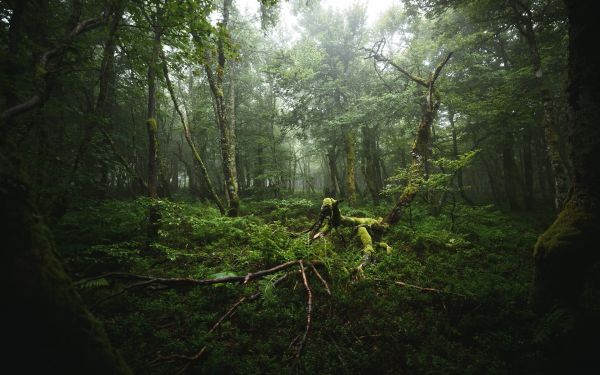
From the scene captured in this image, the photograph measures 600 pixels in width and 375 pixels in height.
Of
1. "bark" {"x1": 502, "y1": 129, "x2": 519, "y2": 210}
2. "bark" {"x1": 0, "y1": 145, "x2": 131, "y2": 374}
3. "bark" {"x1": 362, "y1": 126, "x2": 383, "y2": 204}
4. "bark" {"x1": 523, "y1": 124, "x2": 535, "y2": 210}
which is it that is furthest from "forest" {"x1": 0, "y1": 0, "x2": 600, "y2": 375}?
"bark" {"x1": 523, "y1": 124, "x2": 535, "y2": 210}

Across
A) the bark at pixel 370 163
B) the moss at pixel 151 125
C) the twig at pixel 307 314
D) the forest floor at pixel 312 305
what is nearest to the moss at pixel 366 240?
the forest floor at pixel 312 305

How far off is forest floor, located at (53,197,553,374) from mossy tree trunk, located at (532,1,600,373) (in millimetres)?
430

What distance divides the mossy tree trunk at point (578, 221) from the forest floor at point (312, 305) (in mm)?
430

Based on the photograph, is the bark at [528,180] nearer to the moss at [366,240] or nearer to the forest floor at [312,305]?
the forest floor at [312,305]

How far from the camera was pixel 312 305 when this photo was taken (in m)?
4.70

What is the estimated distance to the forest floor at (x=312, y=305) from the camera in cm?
390

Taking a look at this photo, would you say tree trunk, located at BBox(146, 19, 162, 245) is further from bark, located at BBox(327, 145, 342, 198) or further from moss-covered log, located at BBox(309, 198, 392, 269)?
bark, located at BBox(327, 145, 342, 198)

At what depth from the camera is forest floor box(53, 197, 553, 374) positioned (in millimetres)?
3898

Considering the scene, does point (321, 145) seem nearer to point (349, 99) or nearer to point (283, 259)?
point (349, 99)

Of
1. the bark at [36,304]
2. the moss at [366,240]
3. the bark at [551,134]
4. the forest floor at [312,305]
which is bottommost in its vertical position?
the forest floor at [312,305]

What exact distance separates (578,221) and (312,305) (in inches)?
169

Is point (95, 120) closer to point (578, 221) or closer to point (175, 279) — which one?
point (175, 279)

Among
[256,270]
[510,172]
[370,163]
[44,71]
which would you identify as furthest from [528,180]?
[44,71]

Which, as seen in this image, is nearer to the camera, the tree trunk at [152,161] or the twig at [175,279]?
the twig at [175,279]
